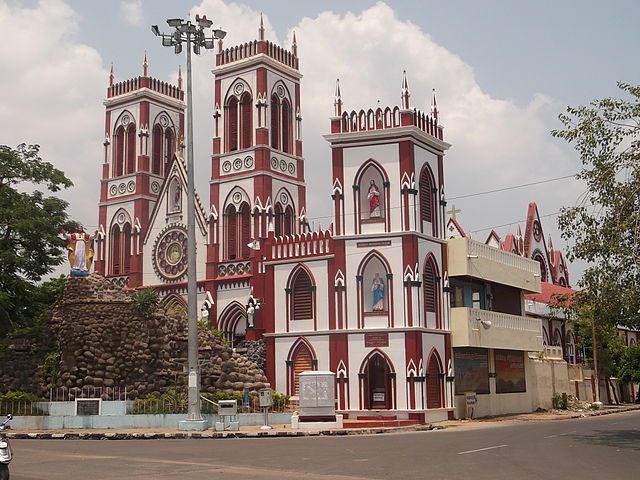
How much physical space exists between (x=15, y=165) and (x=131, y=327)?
9828 millimetres

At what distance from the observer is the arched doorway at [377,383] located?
3547cm

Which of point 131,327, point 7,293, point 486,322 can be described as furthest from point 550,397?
point 7,293

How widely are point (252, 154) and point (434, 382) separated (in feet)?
67.4

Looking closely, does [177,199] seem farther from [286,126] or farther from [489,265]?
[489,265]

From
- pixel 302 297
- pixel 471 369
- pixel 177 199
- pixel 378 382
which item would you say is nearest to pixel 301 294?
pixel 302 297

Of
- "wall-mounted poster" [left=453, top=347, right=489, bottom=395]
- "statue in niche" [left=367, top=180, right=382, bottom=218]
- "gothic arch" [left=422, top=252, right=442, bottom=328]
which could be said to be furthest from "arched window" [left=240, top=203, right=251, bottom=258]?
"wall-mounted poster" [left=453, top=347, right=489, bottom=395]

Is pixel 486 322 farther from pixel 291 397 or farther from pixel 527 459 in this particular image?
pixel 527 459

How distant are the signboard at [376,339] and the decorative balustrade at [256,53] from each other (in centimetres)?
2336

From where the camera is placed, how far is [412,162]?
36344mm

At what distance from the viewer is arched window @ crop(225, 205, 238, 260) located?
49.8 meters

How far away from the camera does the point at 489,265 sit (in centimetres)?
3981

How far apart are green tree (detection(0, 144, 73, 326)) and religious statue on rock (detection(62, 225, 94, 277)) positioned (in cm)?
236

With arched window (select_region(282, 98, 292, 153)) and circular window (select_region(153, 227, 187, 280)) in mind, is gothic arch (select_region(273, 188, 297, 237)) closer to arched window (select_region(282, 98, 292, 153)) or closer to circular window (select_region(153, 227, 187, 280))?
arched window (select_region(282, 98, 292, 153))

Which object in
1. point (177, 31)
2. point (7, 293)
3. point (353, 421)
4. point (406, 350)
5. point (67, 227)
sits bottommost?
point (353, 421)
